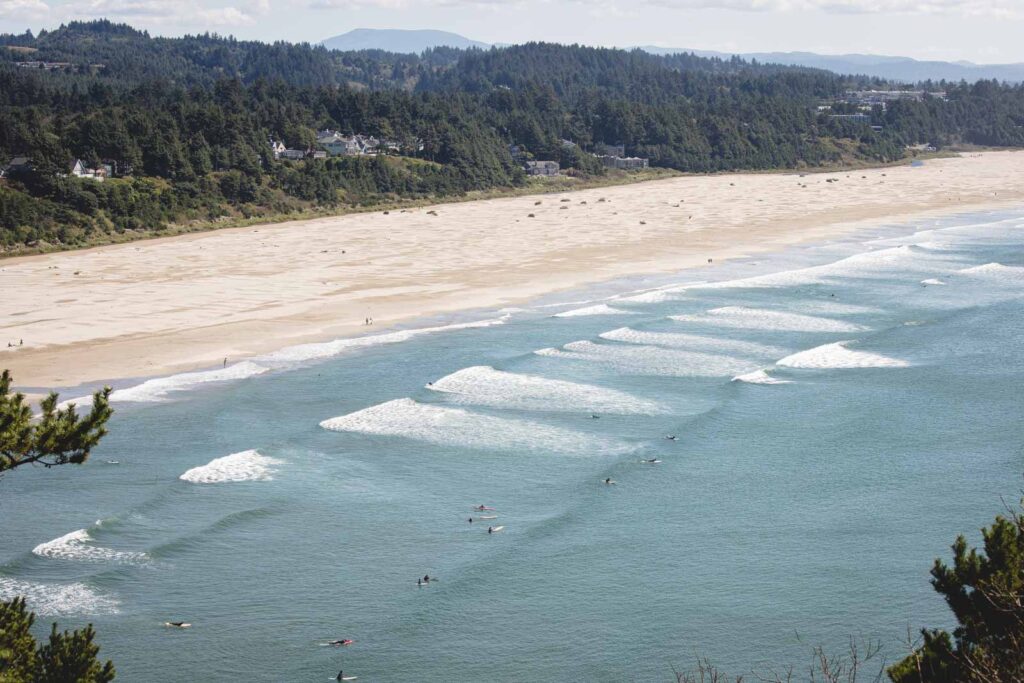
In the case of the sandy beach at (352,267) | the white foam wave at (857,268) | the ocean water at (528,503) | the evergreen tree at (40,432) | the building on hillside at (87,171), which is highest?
the building on hillside at (87,171)

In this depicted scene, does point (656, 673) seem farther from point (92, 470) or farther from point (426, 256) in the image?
point (426, 256)

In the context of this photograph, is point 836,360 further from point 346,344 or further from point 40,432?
point 40,432

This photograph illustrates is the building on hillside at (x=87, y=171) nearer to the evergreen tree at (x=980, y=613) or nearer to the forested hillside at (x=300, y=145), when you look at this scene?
the forested hillside at (x=300, y=145)

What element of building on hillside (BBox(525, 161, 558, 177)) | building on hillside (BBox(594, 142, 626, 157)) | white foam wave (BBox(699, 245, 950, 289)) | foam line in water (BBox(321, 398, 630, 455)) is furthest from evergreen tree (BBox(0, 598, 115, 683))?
building on hillside (BBox(594, 142, 626, 157))

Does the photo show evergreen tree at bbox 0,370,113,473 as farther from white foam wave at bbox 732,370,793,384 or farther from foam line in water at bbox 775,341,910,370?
foam line in water at bbox 775,341,910,370

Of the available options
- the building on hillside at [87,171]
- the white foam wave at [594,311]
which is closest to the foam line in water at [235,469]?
the white foam wave at [594,311]

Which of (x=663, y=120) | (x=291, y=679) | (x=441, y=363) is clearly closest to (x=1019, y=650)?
(x=291, y=679)
